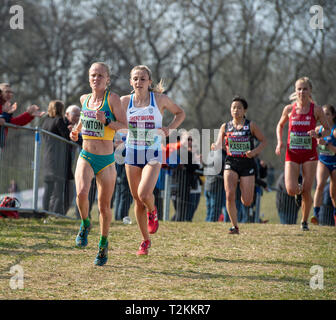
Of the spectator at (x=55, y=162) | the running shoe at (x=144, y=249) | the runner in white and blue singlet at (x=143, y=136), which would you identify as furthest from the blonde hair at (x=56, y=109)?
the running shoe at (x=144, y=249)

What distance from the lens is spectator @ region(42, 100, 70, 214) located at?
11.1 meters

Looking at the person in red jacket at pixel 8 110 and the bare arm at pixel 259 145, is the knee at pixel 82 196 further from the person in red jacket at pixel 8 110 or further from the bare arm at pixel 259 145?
the person in red jacket at pixel 8 110

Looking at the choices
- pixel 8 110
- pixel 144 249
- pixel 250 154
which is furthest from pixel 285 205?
pixel 144 249

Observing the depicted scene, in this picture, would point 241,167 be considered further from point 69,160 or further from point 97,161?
point 69,160

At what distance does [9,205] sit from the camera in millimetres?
10398

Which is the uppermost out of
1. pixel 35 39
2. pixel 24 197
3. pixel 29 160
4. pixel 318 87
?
A: pixel 35 39

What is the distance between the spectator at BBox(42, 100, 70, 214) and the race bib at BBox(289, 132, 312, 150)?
4.72 meters

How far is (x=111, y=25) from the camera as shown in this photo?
3138cm

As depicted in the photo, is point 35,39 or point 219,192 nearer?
point 219,192

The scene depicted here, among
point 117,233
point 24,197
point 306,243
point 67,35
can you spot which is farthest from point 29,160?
point 67,35

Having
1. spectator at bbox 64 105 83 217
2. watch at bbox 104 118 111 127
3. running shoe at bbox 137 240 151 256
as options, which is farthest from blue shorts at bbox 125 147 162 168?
spectator at bbox 64 105 83 217

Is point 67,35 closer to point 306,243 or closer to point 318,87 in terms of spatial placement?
point 318,87

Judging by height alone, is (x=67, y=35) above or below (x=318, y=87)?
above
